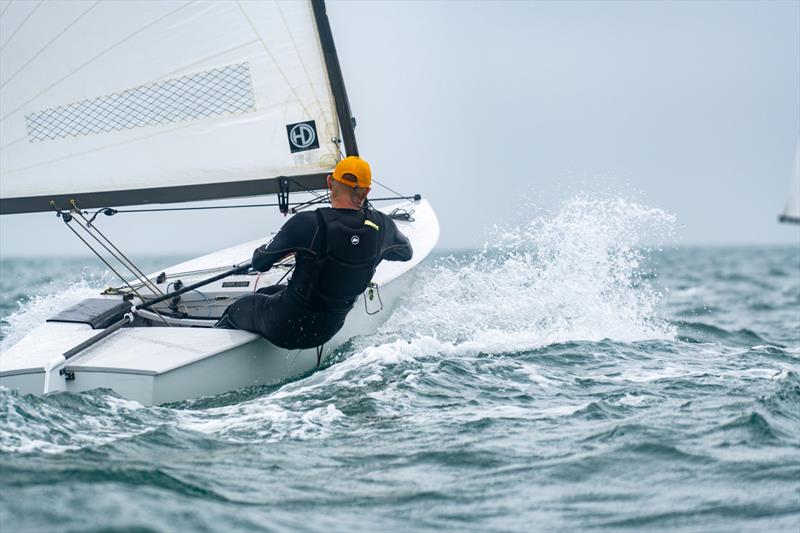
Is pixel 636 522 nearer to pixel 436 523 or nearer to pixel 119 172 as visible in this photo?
Answer: pixel 436 523

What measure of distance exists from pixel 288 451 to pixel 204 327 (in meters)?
1.97

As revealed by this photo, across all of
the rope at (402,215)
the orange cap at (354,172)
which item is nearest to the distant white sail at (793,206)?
the orange cap at (354,172)

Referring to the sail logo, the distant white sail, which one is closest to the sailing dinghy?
the sail logo

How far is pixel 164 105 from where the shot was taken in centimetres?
616

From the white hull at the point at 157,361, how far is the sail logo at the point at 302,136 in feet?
3.63

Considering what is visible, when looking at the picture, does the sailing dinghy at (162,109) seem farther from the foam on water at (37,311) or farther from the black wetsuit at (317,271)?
the foam on water at (37,311)

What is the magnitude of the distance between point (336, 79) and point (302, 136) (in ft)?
1.34

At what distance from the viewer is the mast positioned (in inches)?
237

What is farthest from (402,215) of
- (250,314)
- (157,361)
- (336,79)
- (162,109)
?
(157,361)

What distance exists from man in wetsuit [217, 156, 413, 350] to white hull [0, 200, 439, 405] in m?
0.16

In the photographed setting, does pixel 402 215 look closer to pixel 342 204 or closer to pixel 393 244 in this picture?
pixel 393 244

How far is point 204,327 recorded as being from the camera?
5.73 meters

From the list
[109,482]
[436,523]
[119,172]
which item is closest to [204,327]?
[119,172]

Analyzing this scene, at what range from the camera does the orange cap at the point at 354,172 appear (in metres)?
5.10
